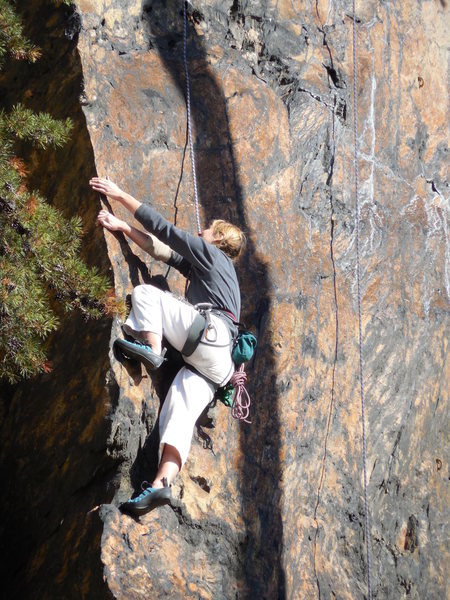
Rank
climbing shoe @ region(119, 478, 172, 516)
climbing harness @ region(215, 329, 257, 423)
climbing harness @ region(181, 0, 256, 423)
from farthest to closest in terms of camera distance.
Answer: climbing harness @ region(215, 329, 257, 423) → climbing harness @ region(181, 0, 256, 423) → climbing shoe @ region(119, 478, 172, 516)

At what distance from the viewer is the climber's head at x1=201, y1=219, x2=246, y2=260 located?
522 cm

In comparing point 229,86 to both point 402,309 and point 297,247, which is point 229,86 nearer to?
point 297,247

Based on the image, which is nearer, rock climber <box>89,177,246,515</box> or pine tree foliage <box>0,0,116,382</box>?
pine tree foliage <box>0,0,116,382</box>

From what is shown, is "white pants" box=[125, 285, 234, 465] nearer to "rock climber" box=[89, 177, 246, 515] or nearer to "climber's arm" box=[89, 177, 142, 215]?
"rock climber" box=[89, 177, 246, 515]

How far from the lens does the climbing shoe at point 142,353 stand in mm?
4738

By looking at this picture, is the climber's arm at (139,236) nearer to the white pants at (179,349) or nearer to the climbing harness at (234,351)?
the white pants at (179,349)

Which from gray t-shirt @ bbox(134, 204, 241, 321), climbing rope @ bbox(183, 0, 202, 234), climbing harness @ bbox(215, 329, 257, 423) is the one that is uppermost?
climbing rope @ bbox(183, 0, 202, 234)

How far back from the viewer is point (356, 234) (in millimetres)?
6867

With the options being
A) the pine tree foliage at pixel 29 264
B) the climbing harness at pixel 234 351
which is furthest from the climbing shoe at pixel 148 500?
the pine tree foliage at pixel 29 264

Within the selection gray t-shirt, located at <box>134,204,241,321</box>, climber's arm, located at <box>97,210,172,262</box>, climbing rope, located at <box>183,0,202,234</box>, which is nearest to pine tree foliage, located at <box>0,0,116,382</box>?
climber's arm, located at <box>97,210,172,262</box>

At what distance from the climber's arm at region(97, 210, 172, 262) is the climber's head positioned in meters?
0.26

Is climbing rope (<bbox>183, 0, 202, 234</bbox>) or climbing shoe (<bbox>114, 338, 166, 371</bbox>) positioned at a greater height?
climbing rope (<bbox>183, 0, 202, 234</bbox>)

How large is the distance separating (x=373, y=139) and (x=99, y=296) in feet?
11.5

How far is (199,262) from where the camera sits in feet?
16.3
